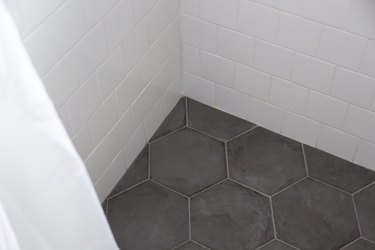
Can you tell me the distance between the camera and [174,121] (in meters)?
1.79

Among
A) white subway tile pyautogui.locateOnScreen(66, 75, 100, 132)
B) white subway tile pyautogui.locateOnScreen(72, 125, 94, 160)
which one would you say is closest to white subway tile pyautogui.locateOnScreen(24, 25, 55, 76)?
white subway tile pyautogui.locateOnScreen(66, 75, 100, 132)

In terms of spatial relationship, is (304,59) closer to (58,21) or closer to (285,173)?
(285,173)

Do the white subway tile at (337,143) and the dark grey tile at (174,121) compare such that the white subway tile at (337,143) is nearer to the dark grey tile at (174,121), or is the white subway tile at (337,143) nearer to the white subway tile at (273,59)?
the white subway tile at (273,59)

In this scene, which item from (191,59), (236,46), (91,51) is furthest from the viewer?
(191,59)

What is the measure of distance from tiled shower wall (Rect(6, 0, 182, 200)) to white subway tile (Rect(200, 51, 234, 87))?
8 cm

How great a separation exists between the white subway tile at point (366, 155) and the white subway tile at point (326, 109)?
0.09m

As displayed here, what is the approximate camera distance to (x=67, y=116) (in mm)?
1281

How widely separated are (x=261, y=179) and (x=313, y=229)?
207 mm

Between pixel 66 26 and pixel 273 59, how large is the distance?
625mm

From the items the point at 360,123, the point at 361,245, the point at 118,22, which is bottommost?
the point at 361,245

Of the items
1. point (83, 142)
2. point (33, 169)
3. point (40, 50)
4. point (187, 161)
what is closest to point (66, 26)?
point (40, 50)

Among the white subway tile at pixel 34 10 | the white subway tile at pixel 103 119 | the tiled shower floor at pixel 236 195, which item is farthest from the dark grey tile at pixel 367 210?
the white subway tile at pixel 34 10

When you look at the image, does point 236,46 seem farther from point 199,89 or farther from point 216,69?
point 199,89

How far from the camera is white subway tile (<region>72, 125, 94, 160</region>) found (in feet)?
4.45
